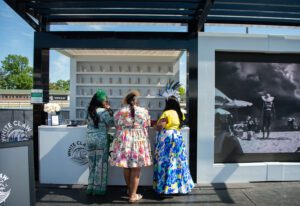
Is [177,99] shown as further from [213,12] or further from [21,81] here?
[21,81]

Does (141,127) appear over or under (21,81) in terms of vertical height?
under

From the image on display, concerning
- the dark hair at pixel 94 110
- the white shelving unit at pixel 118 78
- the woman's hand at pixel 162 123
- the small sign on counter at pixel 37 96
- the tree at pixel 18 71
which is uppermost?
the tree at pixel 18 71

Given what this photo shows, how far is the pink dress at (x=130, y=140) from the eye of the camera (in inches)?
130

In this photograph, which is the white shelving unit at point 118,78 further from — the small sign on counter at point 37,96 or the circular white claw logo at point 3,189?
the circular white claw logo at point 3,189

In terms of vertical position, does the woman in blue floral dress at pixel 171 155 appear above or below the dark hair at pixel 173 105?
below

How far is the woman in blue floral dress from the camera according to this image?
3.50 metres

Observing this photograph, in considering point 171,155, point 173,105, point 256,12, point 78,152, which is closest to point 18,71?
point 78,152

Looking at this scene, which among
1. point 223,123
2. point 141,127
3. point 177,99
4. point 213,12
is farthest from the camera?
Answer: point 223,123

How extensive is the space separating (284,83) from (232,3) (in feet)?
5.88

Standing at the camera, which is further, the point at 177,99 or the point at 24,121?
the point at 24,121

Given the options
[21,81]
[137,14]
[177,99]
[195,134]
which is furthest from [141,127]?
[21,81]

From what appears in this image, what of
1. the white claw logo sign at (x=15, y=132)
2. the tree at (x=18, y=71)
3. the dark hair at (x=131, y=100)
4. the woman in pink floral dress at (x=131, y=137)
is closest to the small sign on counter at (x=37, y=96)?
the white claw logo sign at (x=15, y=132)

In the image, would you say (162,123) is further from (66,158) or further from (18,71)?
(18,71)

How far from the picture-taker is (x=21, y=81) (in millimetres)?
27688
